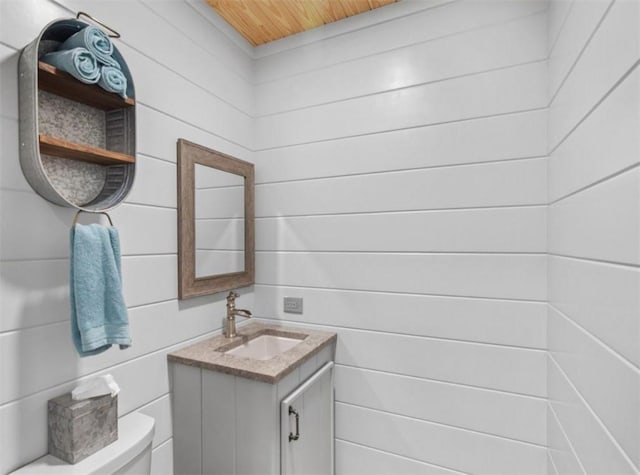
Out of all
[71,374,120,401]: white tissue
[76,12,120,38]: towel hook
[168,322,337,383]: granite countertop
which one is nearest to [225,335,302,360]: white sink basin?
[168,322,337,383]: granite countertop

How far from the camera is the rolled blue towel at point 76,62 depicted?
0.90 m

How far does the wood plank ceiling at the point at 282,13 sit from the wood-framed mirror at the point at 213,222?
70cm

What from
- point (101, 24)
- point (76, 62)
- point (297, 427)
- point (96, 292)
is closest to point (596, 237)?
point (297, 427)

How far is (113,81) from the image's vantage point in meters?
1.02

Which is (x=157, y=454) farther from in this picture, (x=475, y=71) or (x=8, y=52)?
(x=475, y=71)

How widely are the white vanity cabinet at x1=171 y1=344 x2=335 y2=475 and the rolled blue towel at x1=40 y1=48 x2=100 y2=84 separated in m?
1.06

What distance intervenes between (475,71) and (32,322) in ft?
6.01

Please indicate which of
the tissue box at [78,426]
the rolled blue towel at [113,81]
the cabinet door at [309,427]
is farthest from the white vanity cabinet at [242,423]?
the rolled blue towel at [113,81]

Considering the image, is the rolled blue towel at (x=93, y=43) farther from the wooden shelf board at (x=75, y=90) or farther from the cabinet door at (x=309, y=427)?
the cabinet door at (x=309, y=427)

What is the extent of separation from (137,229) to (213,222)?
42 cm

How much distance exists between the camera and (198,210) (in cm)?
149

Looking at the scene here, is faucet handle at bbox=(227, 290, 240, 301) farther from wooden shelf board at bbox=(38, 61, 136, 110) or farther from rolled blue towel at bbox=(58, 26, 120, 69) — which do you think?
rolled blue towel at bbox=(58, 26, 120, 69)

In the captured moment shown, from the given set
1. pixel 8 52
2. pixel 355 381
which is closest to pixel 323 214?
pixel 355 381

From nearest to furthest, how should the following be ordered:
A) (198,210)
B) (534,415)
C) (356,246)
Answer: (534,415) < (198,210) < (356,246)
